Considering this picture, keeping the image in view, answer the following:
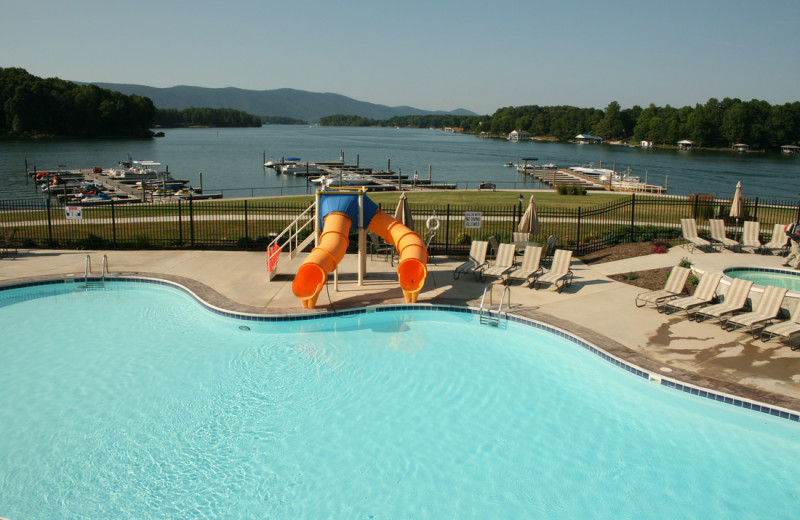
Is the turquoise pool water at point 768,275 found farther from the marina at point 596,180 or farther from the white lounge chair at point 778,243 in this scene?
the marina at point 596,180

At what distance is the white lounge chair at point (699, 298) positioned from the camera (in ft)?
39.8

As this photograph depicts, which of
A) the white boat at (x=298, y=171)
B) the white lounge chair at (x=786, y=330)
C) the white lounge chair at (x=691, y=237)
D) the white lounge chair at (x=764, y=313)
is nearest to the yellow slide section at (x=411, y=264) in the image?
the white lounge chair at (x=764, y=313)

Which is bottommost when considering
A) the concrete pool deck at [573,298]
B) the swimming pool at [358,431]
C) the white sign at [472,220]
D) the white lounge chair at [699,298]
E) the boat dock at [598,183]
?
the swimming pool at [358,431]

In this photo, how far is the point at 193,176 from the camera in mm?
72812

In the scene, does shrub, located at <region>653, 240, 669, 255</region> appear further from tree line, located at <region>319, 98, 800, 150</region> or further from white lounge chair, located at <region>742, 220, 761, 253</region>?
tree line, located at <region>319, 98, 800, 150</region>

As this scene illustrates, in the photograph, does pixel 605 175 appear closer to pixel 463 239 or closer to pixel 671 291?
pixel 463 239

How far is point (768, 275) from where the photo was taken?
15617 mm

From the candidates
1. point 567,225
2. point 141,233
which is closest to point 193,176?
point 141,233

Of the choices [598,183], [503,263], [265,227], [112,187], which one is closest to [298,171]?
[112,187]

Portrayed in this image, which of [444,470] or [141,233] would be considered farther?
[141,233]

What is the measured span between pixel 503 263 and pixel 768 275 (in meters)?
7.38

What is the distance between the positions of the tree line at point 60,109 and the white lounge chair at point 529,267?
13462cm

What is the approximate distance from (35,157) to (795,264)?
98.9 meters

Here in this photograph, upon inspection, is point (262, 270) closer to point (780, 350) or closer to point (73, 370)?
point (73, 370)
